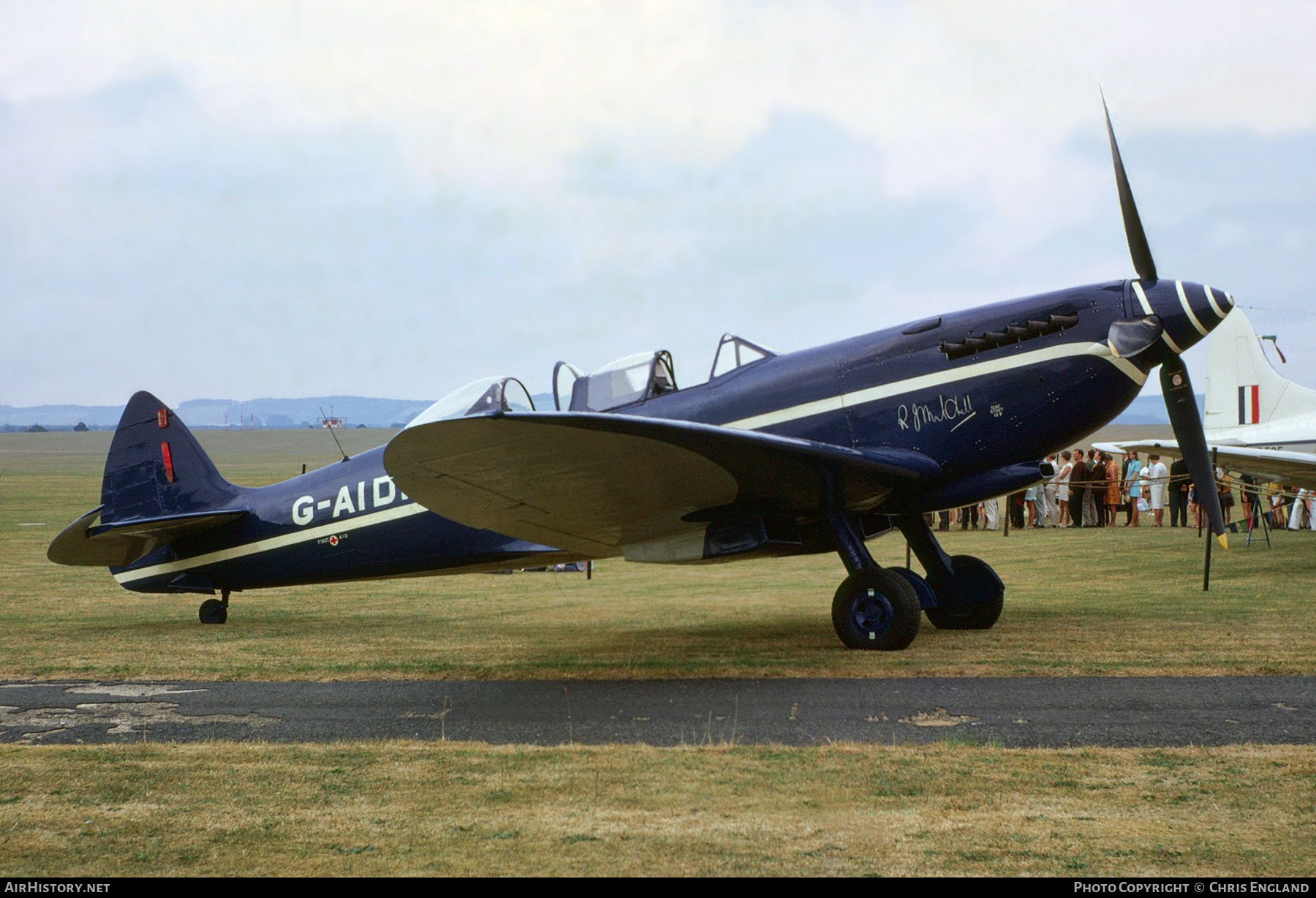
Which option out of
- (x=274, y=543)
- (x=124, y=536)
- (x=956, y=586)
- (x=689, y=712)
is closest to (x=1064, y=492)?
(x=956, y=586)

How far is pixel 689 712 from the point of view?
601 centimetres

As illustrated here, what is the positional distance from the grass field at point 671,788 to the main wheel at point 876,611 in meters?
0.14

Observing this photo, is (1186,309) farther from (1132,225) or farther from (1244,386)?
(1244,386)

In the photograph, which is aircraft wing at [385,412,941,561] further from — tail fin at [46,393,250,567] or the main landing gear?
tail fin at [46,393,250,567]

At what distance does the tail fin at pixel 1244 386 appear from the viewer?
20453 millimetres

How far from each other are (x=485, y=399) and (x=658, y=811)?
5198 mm

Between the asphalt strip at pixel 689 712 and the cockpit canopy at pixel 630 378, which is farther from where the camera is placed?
the cockpit canopy at pixel 630 378

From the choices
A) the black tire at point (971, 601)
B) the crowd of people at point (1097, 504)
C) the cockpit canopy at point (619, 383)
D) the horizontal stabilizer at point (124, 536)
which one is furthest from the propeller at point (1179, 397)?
the crowd of people at point (1097, 504)

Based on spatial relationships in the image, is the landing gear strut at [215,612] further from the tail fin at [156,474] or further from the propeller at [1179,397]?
the propeller at [1179,397]

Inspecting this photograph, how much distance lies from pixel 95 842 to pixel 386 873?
1176 mm

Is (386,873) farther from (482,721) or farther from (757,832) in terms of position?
(482,721)

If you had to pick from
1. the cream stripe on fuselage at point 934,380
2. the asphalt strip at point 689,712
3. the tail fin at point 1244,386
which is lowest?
the asphalt strip at point 689,712

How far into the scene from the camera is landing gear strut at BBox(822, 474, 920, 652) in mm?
7668

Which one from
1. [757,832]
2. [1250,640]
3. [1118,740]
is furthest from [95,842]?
[1250,640]
